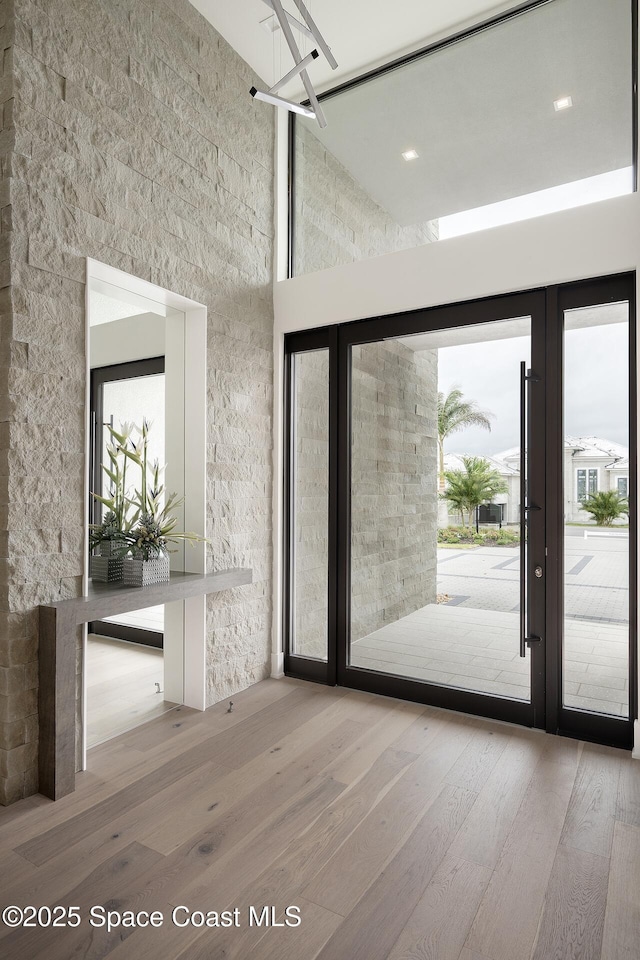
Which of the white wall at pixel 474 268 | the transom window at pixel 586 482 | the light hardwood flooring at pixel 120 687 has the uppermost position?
the white wall at pixel 474 268

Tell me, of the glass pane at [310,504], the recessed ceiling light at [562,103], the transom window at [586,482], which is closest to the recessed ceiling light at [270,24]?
the recessed ceiling light at [562,103]

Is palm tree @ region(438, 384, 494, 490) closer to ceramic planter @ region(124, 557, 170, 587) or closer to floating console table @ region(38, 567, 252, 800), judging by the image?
ceramic planter @ region(124, 557, 170, 587)

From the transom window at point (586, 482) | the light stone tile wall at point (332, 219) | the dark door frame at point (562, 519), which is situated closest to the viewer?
the dark door frame at point (562, 519)

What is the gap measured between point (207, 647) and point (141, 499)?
891 millimetres

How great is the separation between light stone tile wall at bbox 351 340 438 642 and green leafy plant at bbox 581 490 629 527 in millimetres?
790

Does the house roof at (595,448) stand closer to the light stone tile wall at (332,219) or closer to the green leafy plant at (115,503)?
the light stone tile wall at (332,219)

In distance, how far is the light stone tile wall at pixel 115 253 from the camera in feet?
7.05

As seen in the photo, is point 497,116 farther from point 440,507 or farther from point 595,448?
point 440,507

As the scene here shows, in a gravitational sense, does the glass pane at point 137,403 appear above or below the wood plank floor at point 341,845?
above

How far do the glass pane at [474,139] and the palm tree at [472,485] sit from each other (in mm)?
1290

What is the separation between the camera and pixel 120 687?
125 inches

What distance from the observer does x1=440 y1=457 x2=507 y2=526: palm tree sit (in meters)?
3.01

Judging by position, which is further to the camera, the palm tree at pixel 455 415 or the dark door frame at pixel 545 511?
the palm tree at pixel 455 415

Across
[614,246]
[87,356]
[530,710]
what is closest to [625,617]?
[530,710]
